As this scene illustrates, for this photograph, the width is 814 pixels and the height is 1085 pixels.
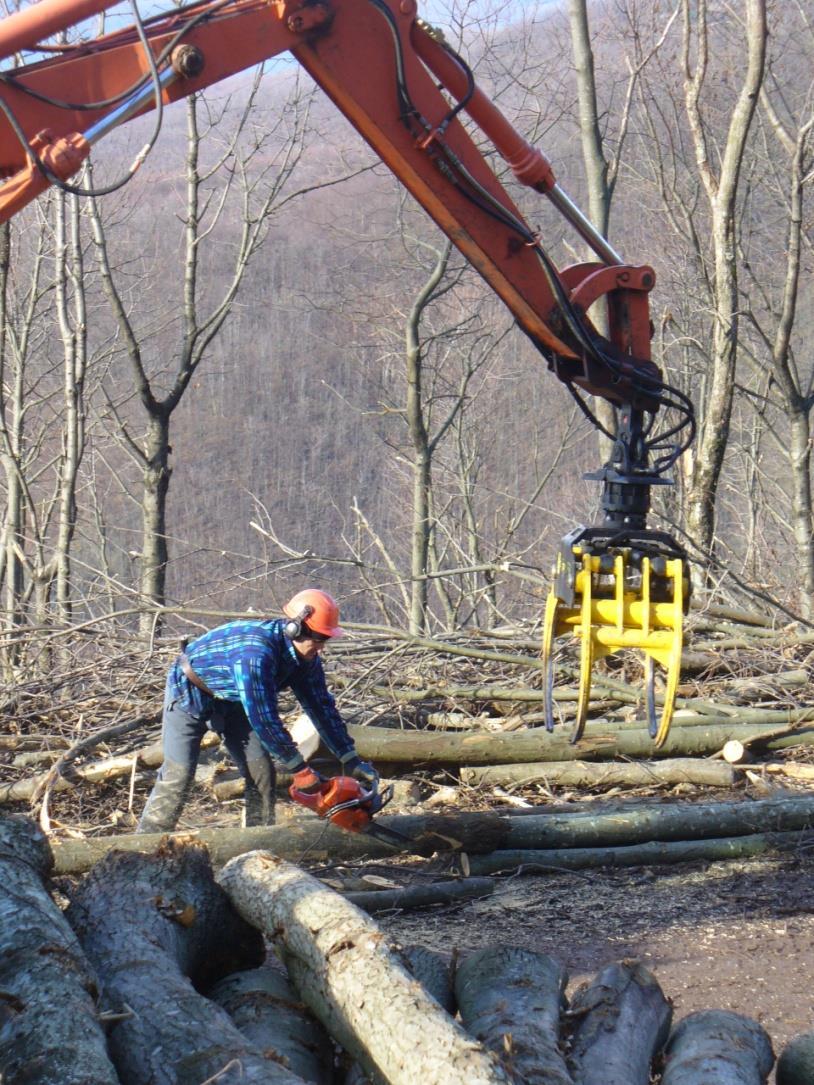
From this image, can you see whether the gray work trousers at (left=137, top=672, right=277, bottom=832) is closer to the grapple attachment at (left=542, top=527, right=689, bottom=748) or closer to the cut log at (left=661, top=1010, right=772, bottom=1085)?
the grapple attachment at (left=542, top=527, right=689, bottom=748)

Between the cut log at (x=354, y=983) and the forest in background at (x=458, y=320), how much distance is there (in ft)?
15.8

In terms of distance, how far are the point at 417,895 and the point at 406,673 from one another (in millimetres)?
3169

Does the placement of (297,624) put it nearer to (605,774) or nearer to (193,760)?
(193,760)

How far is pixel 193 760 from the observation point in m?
6.55

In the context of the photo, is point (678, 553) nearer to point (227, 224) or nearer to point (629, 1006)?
point (629, 1006)

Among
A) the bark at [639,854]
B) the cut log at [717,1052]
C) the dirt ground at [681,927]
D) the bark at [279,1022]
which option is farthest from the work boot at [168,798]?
the cut log at [717,1052]

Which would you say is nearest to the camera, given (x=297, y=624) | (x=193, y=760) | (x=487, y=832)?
(x=297, y=624)

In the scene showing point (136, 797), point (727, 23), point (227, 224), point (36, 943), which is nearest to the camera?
point (36, 943)

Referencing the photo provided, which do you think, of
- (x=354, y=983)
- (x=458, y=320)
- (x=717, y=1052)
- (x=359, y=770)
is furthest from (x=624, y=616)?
(x=458, y=320)

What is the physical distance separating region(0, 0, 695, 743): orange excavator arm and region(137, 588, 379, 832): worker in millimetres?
1661

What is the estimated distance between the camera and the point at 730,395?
34.8 ft

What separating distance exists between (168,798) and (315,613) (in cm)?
155

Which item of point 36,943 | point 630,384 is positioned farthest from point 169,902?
point 630,384

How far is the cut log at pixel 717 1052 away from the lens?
334cm
